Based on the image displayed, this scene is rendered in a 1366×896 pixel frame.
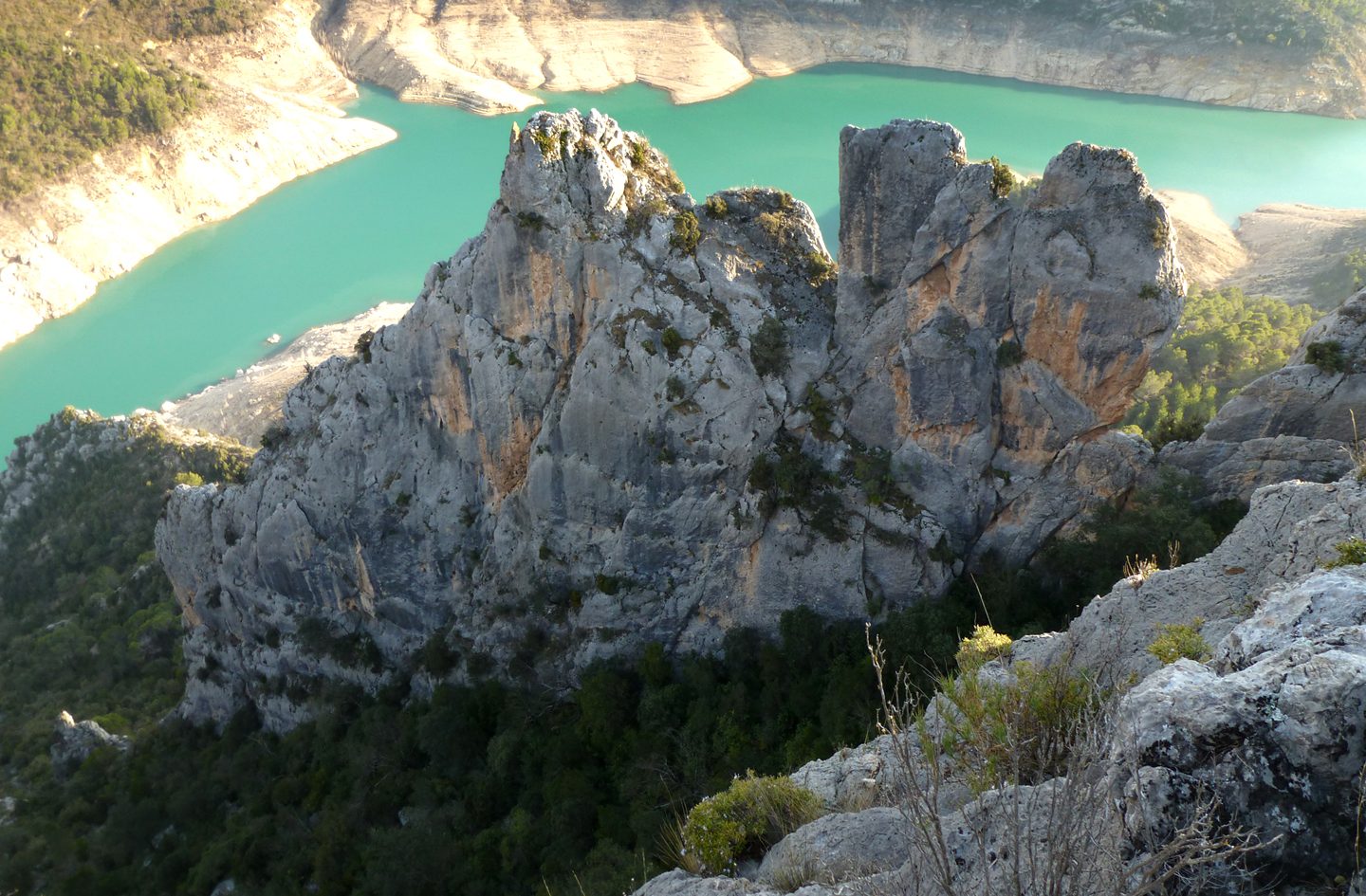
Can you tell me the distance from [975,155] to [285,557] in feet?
192

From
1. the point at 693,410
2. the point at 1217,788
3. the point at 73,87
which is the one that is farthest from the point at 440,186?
the point at 1217,788

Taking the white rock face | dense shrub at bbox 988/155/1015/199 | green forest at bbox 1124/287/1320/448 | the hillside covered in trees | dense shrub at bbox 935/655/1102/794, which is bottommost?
the white rock face

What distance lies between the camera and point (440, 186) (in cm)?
7200

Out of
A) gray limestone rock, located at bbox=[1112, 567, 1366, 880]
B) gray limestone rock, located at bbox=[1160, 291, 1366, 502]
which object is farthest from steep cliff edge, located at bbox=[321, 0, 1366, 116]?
gray limestone rock, located at bbox=[1112, 567, 1366, 880]

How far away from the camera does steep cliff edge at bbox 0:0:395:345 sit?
5966cm

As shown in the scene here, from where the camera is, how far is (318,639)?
28297 mm

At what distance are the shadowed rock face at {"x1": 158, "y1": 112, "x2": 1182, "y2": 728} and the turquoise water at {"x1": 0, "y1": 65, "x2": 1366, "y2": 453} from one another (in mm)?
37334

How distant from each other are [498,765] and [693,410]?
1013 centimetres

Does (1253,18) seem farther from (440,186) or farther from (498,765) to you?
(498,765)

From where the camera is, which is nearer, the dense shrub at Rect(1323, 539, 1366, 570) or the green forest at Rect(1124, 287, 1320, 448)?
the dense shrub at Rect(1323, 539, 1366, 570)

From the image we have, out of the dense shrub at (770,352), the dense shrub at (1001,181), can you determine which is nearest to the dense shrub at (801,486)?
the dense shrub at (770,352)

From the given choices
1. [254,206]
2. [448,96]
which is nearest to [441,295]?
[254,206]

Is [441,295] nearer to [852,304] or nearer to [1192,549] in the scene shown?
[852,304]

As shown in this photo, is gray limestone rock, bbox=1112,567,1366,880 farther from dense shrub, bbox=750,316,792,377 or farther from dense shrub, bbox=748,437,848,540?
dense shrub, bbox=750,316,792,377
